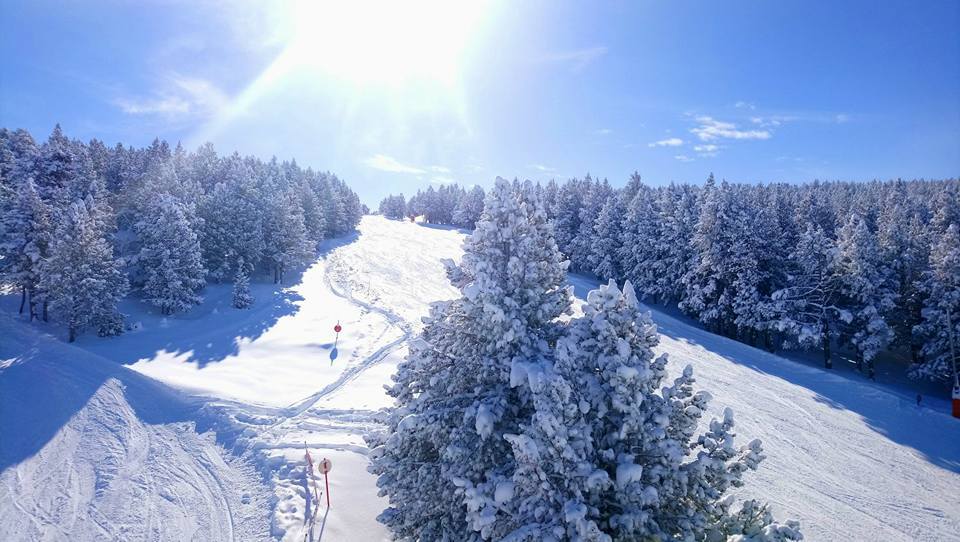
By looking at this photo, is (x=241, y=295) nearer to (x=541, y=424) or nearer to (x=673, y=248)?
(x=541, y=424)

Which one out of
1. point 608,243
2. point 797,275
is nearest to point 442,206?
point 608,243

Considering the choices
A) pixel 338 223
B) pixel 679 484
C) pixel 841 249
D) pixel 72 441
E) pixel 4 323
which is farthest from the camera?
pixel 338 223

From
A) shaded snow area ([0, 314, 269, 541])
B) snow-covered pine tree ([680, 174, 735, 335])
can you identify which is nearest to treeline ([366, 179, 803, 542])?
shaded snow area ([0, 314, 269, 541])

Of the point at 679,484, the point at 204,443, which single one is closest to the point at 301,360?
the point at 204,443

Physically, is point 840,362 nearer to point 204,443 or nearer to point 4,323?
point 204,443

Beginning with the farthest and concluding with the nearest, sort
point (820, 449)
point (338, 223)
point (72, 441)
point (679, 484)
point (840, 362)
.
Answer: point (338, 223) < point (840, 362) < point (820, 449) < point (72, 441) < point (679, 484)

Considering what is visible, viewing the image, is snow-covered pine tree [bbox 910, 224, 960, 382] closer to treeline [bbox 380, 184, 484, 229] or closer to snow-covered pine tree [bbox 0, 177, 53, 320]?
snow-covered pine tree [bbox 0, 177, 53, 320]

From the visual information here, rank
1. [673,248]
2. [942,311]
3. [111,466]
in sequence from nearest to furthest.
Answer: [111,466] < [942,311] < [673,248]

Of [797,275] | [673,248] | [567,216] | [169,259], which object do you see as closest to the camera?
[169,259]
